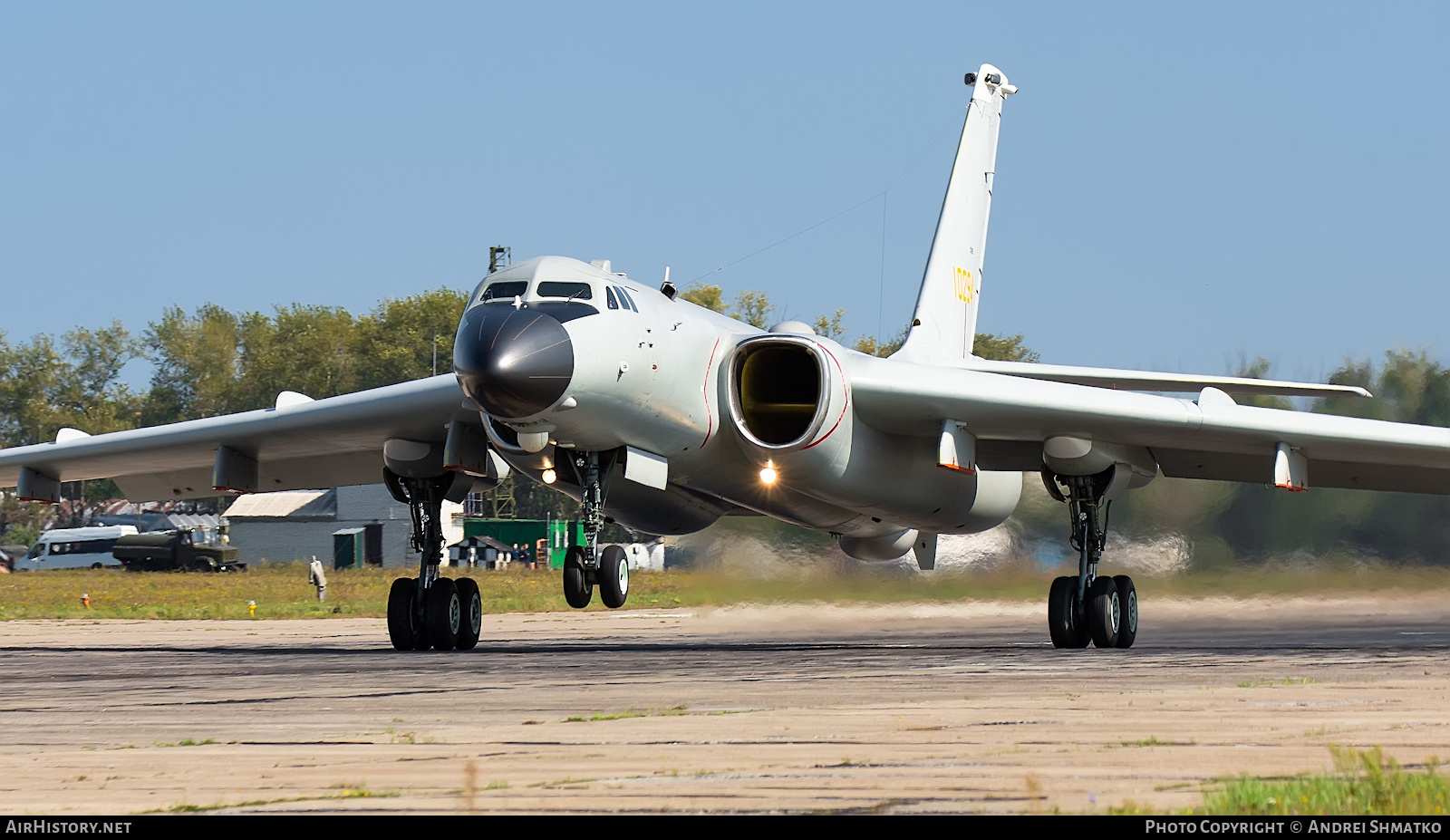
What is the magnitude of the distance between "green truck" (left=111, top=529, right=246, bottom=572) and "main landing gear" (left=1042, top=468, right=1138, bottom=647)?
151 feet

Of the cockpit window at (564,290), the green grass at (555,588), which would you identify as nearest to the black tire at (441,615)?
the cockpit window at (564,290)

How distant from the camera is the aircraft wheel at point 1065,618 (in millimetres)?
16641

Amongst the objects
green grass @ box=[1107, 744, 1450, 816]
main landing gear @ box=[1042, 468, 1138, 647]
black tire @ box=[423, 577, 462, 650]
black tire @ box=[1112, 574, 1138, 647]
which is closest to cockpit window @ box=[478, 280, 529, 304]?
black tire @ box=[423, 577, 462, 650]

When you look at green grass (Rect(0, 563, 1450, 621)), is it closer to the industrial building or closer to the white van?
the white van

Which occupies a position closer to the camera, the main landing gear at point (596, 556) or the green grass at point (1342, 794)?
the green grass at point (1342, 794)

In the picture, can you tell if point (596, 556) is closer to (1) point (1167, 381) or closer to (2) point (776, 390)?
(2) point (776, 390)

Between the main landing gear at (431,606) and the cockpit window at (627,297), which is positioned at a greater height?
the cockpit window at (627,297)

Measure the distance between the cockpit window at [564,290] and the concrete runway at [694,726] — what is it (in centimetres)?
295

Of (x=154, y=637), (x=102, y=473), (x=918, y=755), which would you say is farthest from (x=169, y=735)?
(x=154, y=637)

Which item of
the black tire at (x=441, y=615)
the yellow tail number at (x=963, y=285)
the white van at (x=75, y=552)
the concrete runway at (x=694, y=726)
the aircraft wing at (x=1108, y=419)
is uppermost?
the yellow tail number at (x=963, y=285)

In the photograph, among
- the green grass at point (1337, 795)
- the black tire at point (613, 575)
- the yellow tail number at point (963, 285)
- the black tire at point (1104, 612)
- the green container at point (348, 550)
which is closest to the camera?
the green grass at point (1337, 795)

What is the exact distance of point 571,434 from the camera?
45.2 feet

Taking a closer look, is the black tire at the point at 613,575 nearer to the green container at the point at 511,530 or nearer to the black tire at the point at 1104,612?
the black tire at the point at 1104,612

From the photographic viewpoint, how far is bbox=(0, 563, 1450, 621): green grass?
64.7 feet
